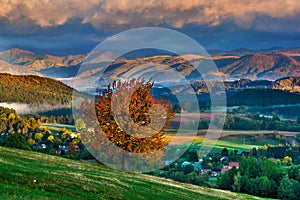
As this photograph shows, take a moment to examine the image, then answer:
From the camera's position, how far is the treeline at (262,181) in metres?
70.6

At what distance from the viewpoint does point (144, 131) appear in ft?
148

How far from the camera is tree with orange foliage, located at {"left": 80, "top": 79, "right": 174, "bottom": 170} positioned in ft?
147

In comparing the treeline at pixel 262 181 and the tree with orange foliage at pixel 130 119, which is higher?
the tree with orange foliage at pixel 130 119

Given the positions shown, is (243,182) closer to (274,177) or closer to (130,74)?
(274,177)

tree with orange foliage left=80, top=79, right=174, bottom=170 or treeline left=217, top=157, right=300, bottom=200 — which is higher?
tree with orange foliage left=80, top=79, right=174, bottom=170

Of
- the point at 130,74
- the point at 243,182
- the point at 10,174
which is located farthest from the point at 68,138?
the point at 10,174

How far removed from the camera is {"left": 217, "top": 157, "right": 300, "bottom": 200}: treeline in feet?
Answer: 232

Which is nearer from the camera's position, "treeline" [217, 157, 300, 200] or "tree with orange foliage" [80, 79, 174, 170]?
"tree with orange foliage" [80, 79, 174, 170]

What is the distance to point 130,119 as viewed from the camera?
145 ft

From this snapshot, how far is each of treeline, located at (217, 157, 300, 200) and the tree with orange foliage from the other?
104ft

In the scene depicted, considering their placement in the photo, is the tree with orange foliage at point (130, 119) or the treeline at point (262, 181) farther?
the treeline at point (262, 181)

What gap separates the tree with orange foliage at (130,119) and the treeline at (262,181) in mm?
31775

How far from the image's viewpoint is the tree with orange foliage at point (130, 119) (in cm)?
4466

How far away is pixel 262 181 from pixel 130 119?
38.0 metres
